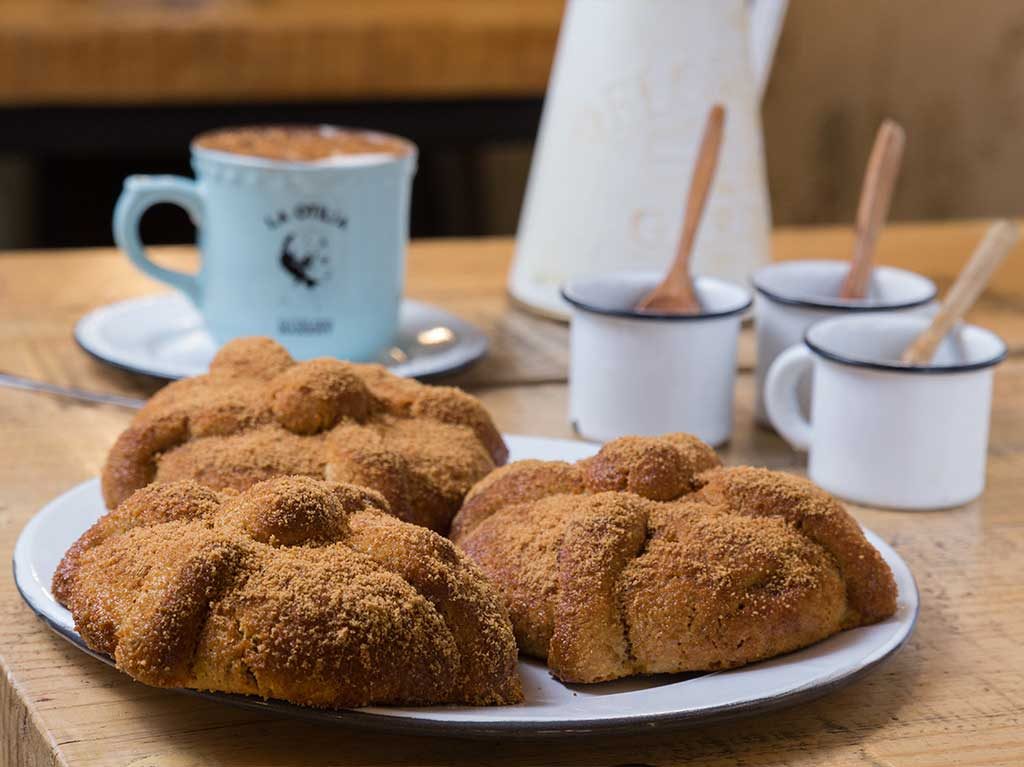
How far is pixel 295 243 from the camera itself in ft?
3.32

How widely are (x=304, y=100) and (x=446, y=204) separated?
61 centimetres

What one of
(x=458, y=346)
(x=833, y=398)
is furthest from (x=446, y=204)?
(x=833, y=398)

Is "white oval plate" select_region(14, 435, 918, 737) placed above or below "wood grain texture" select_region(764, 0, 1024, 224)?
below

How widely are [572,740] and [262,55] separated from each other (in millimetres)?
2149

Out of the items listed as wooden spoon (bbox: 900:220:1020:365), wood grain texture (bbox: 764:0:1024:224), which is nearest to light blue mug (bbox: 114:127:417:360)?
wooden spoon (bbox: 900:220:1020:365)

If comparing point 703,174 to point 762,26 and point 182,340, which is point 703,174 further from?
point 182,340

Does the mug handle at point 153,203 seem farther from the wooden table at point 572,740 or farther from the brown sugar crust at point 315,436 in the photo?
the brown sugar crust at point 315,436

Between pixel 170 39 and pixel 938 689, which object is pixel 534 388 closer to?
pixel 938 689

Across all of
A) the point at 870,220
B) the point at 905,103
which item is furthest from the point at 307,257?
the point at 905,103

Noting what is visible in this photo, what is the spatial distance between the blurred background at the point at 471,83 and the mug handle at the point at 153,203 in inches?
58.9

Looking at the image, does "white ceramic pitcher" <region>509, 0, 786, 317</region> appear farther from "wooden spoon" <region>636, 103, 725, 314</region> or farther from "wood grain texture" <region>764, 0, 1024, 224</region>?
"wood grain texture" <region>764, 0, 1024, 224</region>

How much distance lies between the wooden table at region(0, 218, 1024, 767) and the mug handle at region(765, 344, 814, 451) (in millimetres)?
28

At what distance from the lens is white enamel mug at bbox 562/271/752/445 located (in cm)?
88

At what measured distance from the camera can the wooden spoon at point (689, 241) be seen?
0.97 meters
